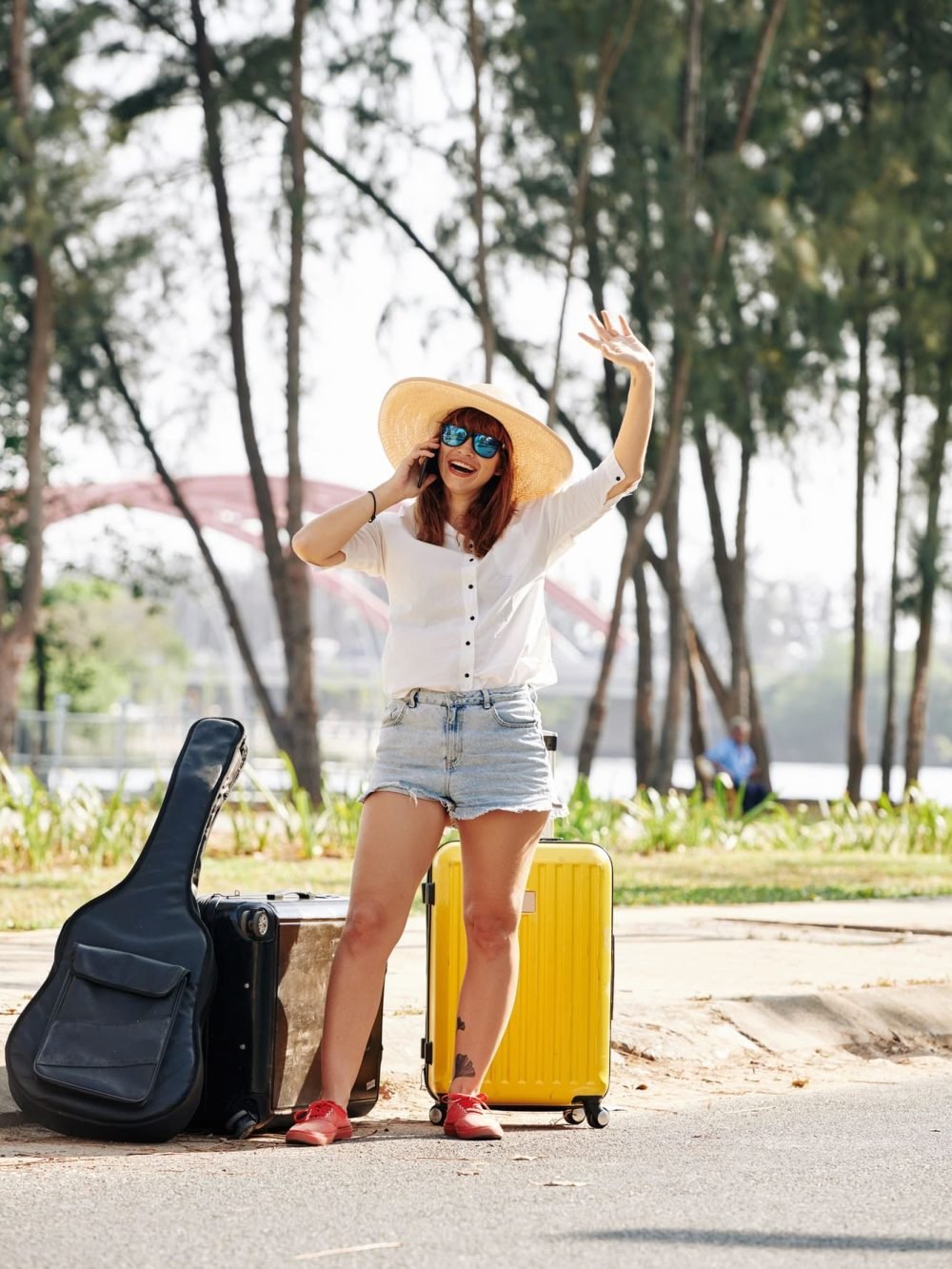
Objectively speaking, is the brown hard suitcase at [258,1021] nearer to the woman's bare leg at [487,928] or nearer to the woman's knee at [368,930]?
the woman's knee at [368,930]

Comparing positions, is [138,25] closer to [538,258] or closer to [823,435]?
[538,258]

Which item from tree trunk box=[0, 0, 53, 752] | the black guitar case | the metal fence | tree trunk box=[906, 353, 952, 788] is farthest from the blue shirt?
the black guitar case

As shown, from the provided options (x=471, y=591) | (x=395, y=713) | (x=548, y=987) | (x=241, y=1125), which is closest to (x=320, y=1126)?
(x=241, y=1125)

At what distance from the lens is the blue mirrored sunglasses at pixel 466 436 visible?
15.4 ft

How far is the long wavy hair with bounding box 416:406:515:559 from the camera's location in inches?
185

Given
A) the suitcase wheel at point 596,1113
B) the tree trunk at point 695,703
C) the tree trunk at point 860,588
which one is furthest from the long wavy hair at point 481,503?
the tree trunk at point 695,703

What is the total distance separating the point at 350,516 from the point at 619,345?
34.0 inches

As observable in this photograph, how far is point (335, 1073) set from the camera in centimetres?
452

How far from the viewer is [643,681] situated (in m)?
24.3

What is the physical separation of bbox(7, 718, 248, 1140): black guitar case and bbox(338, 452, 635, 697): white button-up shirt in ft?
2.23

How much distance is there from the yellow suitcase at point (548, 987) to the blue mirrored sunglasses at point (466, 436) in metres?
1.04

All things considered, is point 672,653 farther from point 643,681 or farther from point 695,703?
point 695,703

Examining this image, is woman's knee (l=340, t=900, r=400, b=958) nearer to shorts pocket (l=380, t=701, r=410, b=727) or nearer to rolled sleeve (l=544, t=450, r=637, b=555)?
shorts pocket (l=380, t=701, r=410, b=727)


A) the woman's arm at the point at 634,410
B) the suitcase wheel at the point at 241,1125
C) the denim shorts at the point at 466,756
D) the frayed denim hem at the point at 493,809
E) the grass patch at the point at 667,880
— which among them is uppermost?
the woman's arm at the point at 634,410
